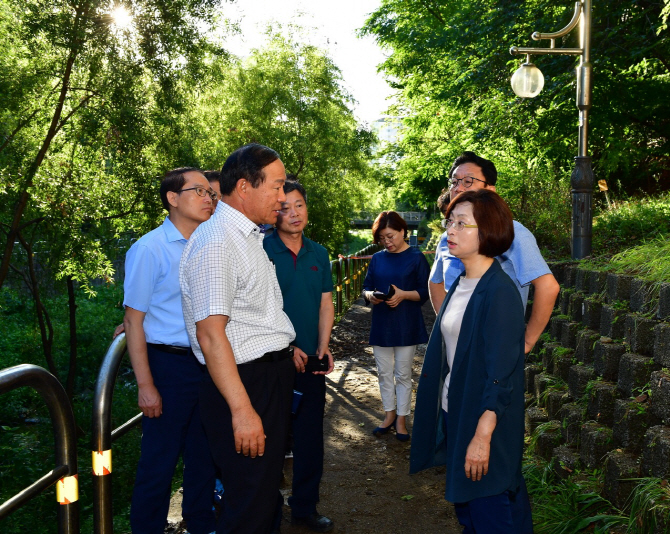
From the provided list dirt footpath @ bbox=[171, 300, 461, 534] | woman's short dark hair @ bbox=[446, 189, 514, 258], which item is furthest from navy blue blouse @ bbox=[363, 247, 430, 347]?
woman's short dark hair @ bbox=[446, 189, 514, 258]

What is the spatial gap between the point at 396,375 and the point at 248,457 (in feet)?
10.7

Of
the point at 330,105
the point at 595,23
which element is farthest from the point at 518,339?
the point at 330,105

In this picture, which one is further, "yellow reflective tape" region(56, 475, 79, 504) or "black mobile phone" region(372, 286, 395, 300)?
"black mobile phone" region(372, 286, 395, 300)

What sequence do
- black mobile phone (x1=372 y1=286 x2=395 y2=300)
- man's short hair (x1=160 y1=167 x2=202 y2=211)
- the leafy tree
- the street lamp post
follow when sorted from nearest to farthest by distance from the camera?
man's short hair (x1=160 y1=167 x2=202 y2=211), black mobile phone (x1=372 y1=286 x2=395 y2=300), the street lamp post, the leafy tree

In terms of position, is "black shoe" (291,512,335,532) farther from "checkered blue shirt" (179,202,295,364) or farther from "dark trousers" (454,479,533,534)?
"checkered blue shirt" (179,202,295,364)

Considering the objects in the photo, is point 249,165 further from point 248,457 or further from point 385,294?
point 385,294

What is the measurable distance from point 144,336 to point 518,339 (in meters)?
1.78

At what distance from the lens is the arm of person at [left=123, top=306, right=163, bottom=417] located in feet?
10.5

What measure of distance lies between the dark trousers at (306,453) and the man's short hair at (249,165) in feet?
5.26

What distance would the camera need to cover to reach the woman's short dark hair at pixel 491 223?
2764 millimetres

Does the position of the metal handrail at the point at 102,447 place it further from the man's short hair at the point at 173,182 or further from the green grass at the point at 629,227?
the green grass at the point at 629,227

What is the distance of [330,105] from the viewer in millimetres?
24469

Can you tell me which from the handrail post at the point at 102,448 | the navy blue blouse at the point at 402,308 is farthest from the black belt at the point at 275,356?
the navy blue blouse at the point at 402,308

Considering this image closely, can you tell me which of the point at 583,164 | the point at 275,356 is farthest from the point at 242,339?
the point at 583,164
